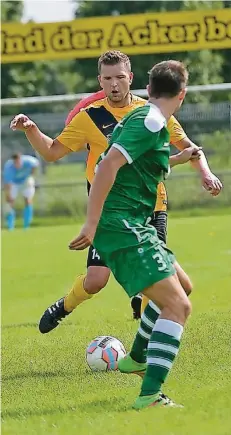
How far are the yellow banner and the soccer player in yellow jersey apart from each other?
43.9 ft

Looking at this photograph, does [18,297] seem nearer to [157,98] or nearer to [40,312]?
[40,312]

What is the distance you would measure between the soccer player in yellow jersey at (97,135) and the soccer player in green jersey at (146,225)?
4.09ft

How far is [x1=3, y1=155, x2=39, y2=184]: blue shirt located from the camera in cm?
2108

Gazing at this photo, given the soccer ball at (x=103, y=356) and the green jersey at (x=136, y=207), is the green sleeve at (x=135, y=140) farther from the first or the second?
the soccer ball at (x=103, y=356)

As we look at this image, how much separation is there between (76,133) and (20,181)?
14299mm

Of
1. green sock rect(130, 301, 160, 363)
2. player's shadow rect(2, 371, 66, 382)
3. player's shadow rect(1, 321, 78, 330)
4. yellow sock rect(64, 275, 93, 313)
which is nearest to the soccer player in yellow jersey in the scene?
yellow sock rect(64, 275, 93, 313)

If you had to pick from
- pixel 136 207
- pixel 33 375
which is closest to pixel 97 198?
pixel 136 207

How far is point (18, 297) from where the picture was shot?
36.4ft

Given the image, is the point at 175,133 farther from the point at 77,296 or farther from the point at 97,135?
the point at 77,296

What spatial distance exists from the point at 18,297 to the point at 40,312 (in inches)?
46.7

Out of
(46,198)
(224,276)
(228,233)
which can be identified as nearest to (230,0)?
(46,198)

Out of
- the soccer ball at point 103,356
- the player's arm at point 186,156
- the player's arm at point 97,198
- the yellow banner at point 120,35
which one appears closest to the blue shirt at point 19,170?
the yellow banner at point 120,35

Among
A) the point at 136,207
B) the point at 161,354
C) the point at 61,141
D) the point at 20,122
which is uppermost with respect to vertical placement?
the point at 20,122

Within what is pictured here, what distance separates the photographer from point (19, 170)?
21.3 m
